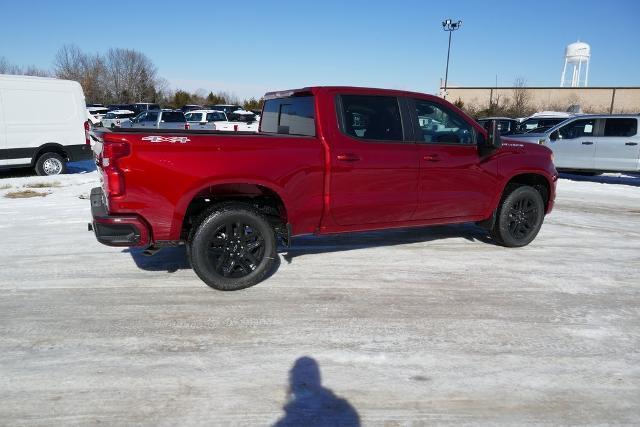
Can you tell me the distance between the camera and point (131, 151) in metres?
3.79

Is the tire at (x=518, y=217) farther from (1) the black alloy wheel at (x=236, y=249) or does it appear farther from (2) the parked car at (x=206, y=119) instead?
(2) the parked car at (x=206, y=119)

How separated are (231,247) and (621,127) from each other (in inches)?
480

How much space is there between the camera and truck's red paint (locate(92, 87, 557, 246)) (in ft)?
12.9

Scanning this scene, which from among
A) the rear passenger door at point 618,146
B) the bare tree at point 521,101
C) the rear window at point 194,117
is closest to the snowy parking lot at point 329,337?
the rear passenger door at point 618,146

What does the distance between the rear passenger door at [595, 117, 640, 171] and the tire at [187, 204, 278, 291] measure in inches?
451

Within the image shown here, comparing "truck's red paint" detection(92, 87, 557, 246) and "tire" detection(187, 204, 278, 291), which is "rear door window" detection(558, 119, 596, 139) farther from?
"tire" detection(187, 204, 278, 291)

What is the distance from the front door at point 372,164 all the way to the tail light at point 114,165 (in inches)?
73.4

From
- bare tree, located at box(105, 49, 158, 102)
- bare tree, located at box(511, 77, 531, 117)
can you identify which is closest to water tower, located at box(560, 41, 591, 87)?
bare tree, located at box(511, 77, 531, 117)

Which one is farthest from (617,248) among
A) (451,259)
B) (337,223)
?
(337,223)

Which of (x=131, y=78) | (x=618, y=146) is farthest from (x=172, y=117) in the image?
(x=131, y=78)

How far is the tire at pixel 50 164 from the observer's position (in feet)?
38.9

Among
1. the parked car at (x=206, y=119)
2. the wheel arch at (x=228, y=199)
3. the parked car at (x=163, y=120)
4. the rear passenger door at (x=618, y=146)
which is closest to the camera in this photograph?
the wheel arch at (x=228, y=199)

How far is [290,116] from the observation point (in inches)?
206

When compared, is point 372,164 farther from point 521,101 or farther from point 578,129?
point 521,101
